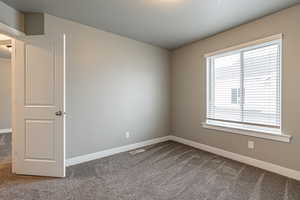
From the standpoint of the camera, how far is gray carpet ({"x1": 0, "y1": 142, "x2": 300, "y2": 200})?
1.99 m

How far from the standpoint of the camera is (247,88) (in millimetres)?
2969

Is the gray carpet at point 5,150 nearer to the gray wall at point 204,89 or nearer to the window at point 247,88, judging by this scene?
the gray wall at point 204,89

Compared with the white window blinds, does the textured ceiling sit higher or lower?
higher

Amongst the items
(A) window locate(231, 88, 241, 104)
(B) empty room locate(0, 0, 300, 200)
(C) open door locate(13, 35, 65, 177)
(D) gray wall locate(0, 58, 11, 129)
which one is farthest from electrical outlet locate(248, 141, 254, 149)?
(D) gray wall locate(0, 58, 11, 129)

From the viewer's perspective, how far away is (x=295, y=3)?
2281 millimetres

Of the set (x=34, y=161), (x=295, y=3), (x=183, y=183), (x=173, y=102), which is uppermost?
(x=295, y=3)

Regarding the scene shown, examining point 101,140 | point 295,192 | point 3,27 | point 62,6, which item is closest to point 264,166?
point 295,192

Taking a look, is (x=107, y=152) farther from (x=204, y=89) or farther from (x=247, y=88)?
(x=247, y=88)

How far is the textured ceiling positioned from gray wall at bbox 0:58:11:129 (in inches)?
164

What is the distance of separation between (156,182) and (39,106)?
2012 millimetres

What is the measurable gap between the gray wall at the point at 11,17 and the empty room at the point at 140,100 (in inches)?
0.7

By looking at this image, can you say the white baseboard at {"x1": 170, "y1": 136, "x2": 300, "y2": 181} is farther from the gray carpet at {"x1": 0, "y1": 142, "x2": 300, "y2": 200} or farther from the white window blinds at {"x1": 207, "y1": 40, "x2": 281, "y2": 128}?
the white window blinds at {"x1": 207, "y1": 40, "x2": 281, "y2": 128}

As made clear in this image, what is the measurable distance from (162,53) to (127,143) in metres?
2.40

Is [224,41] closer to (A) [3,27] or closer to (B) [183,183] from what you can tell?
(B) [183,183]
